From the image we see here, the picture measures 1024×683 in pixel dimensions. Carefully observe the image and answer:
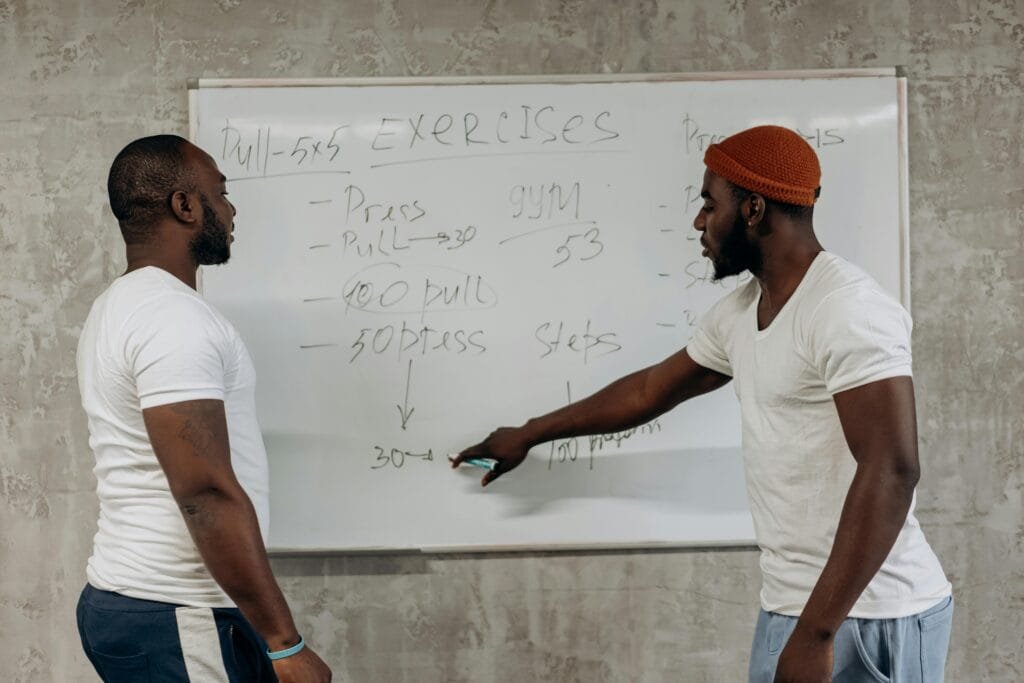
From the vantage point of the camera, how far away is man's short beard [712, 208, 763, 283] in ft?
4.86

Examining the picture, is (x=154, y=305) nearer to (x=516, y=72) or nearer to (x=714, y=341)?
(x=714, y=341)

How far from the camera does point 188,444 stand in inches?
50.8

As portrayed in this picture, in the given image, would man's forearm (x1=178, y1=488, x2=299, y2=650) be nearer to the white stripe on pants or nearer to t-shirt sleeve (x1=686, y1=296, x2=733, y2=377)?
the white stripe on pants

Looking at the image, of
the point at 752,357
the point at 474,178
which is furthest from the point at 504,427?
the point at 752,357

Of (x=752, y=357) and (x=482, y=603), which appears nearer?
(x=752, y=357)

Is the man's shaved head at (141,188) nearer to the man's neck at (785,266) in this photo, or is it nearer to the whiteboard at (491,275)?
the whiteboard at (491,275)

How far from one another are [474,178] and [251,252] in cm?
50

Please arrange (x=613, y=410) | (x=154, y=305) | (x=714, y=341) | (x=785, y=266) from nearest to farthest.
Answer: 1. (x=154, y=305)
2. (x=785, y=266)
3. (x=714, y=341)
4. (x=613, y=410)

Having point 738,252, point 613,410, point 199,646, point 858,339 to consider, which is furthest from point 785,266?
point 199,646

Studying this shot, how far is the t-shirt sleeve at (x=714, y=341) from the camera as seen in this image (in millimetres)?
1656

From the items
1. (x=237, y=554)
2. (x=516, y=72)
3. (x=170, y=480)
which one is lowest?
(x=237, y=554)

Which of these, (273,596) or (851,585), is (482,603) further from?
(851,585)

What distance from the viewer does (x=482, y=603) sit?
2.09 meters

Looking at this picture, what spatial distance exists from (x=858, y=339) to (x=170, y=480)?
95 cm
